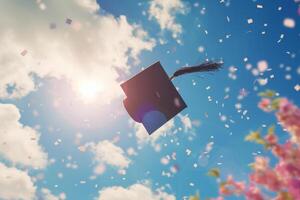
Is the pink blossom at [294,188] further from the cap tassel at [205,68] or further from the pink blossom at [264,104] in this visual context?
the cap tassel at [205,68]

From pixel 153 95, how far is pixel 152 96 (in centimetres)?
3

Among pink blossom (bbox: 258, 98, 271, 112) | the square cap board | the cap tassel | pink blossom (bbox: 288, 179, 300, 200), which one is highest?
the square cap board

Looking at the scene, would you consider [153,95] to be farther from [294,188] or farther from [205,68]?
[294,188]

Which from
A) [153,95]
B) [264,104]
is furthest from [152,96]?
Answer: [264,104]

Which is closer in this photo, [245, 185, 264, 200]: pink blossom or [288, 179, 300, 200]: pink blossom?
[288, 179, 300, 200]: pink blossom

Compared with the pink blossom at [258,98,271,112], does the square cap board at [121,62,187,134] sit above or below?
above

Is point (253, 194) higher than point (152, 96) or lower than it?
lower

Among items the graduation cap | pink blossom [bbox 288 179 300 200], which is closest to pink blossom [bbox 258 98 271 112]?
pink blossom [bbox 288 179 300 200]

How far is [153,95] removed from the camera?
8.56 metres

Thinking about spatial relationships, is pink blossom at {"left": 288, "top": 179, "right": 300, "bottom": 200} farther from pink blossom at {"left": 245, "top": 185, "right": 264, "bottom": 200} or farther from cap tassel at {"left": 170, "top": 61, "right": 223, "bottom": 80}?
cap tassel at {"left": 170, "top": 61, "right": 223, "bottom": 80}

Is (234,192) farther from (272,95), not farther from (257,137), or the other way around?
(272,95)

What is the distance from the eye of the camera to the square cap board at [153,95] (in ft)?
27.6

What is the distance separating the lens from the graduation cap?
8.38m

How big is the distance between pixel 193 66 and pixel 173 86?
4.97 ft
